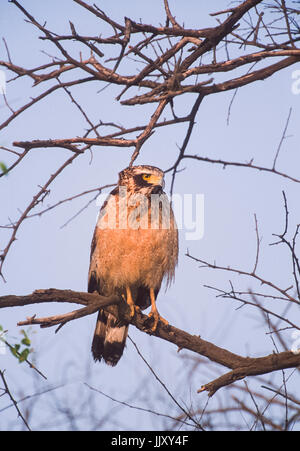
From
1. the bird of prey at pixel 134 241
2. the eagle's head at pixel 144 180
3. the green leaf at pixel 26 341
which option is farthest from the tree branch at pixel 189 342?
the eagle's head at pixel 144 180

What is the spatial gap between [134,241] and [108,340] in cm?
104

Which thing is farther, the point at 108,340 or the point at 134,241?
the point at 108,340

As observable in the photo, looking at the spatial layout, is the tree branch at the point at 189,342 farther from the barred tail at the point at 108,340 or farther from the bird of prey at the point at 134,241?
the barred tail at the point at 108,340

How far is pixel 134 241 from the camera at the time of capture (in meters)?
4.72

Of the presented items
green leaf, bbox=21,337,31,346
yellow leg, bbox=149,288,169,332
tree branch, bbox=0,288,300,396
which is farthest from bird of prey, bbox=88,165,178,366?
green leaf, bbox=21,337,31,346

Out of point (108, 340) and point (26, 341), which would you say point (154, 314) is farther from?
point (26, 341)

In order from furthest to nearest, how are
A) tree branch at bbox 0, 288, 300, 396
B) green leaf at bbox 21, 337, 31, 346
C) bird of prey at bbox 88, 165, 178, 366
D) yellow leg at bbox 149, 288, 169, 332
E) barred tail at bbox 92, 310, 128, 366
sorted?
barred tail at bbox 92, 310, 128, 366, bird of prey at bbox 88, 165, 178, 366, yellow leg at bbox 149, 288, 169, 332, green leaf at bbox 21, 337, 31, 346, tree branch at bbox 0, 288, 300, 396

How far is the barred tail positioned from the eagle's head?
119 cm

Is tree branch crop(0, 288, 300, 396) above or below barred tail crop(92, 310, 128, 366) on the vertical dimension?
below

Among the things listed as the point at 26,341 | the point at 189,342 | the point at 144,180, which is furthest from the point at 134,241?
the point at 26,341

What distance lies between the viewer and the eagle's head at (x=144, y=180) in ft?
15.7

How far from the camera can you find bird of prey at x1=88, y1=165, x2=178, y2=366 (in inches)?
186

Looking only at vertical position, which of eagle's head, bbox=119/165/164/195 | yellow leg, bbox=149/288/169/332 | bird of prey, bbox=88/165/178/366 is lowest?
yellow leg, bbox=149/288/169/332

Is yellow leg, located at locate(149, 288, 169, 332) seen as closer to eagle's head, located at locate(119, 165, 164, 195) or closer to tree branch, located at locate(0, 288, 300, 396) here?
tree branch, located at locate(0, 288, 300, 396)
